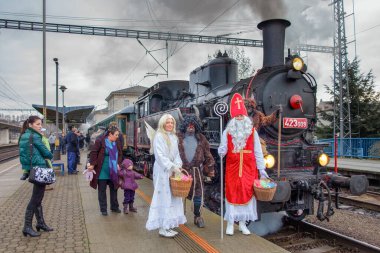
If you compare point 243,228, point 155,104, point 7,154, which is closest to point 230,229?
point 243,228

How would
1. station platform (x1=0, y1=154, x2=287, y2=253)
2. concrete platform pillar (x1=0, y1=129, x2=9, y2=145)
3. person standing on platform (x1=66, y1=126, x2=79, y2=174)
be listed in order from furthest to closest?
concrete platform pillar (x1=0, y1=129, x2=9, y2=145), person standing on platform (x1=66, y1=126, x2=79, y2=174), station platform (x1=0, y1=154, x2=287, y2=253)

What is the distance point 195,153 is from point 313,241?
8.88 feet

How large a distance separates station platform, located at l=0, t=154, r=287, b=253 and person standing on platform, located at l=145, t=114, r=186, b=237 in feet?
0.70

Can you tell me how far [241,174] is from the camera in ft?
16.1

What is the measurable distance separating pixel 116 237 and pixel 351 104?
19767 mm

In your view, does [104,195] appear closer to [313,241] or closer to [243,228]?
[243,228]

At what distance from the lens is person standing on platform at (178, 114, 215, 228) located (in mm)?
5176

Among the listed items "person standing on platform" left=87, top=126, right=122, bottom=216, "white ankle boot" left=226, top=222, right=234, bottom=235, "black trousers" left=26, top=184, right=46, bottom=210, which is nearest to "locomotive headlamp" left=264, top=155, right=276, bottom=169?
"white ankle boot" left=226, top=222, right=234, bottom=235

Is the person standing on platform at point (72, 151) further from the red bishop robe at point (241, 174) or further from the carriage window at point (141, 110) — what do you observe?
the red bishop robe at point (241, 174)

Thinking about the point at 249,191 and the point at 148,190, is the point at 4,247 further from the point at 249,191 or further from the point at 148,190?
the point at 148,190

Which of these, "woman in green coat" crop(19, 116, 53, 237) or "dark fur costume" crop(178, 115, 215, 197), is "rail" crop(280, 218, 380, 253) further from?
"woman in green coat" crop(19, 116, 53, 237)

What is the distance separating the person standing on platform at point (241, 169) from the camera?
194 inches

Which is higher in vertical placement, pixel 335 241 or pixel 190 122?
pixel 190 122

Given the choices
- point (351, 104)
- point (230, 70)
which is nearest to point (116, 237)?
point (230, 70)
